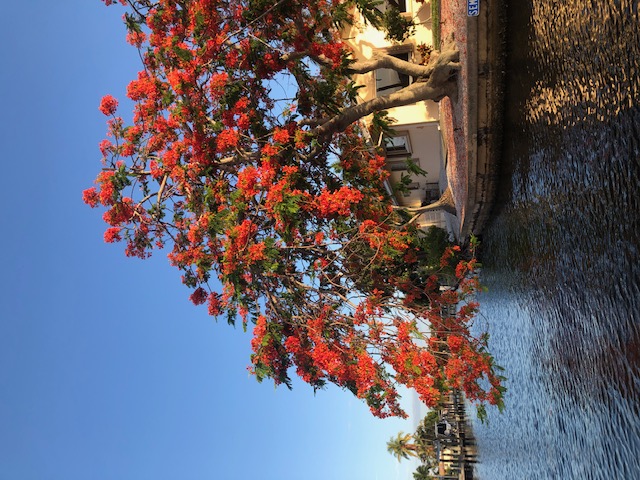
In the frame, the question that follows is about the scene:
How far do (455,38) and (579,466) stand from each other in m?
9.59

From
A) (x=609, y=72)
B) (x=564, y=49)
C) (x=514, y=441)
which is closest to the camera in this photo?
(x=609, y=72)

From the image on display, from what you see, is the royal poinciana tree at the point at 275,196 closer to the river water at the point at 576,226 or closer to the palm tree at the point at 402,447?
the river water at the point at 576,226

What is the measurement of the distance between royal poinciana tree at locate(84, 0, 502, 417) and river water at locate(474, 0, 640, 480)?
1.62 metres

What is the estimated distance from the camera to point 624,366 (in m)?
7.33

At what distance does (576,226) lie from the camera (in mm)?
8477

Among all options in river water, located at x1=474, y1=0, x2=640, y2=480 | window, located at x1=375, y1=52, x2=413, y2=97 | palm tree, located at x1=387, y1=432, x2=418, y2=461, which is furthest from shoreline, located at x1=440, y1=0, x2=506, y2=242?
palm tree, located at x1=387, y1=432, x2=418, y2=461

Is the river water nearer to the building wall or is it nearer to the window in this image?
the building wall

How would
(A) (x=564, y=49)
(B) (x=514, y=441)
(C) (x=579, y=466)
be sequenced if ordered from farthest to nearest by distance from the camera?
(B) (x=514, y=441) < (C) (x=579, y=466) < (A) (x=564, y=49)

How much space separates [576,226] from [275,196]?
596 centimetres

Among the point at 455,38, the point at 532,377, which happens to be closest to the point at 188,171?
the point at 455,38

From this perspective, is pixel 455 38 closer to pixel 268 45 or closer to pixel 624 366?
pixel 268 45

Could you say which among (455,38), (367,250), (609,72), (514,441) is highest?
(455,38)

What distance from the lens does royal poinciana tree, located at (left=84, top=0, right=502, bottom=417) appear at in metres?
11.8

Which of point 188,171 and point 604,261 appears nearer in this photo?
point 604,261
